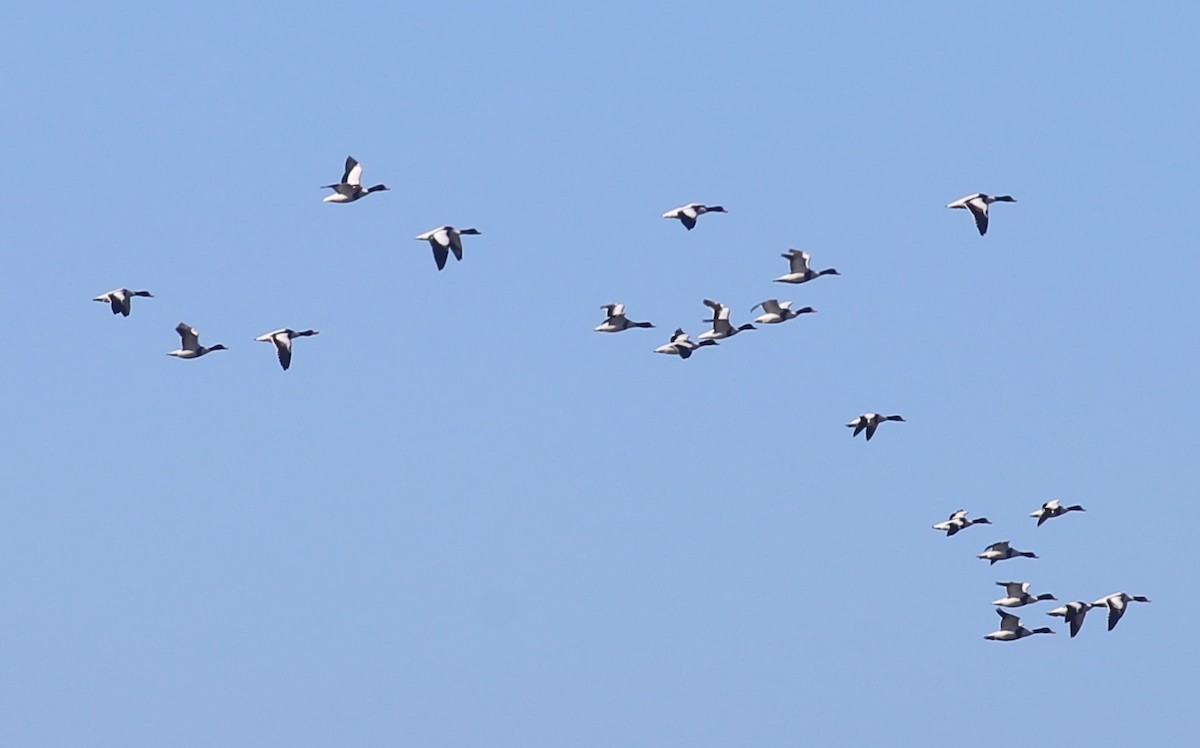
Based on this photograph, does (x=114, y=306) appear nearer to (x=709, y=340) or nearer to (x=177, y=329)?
(x=177, y=329)

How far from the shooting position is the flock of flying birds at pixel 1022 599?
82.1 meters

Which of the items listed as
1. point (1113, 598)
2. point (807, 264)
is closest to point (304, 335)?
point (807, 264)

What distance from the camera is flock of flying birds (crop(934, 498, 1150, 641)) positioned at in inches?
3231

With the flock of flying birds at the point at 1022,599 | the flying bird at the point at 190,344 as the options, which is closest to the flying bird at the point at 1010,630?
the flock of flying birds at the point at 1022,599

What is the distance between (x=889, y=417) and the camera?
90000mm

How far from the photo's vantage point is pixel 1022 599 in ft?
290

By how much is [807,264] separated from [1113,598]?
14593 millimetres

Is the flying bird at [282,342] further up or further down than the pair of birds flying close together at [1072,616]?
further up

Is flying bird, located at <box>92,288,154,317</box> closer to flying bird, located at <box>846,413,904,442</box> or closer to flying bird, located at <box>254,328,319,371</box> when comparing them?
flying bird, located at <box>254,328,319,371</box>

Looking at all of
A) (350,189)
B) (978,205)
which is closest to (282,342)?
(350,189)


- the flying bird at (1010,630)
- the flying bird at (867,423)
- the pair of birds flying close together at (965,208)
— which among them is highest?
the pair of birds flying close together at (965,208)

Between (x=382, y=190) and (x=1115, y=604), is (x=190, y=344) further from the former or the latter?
(x=1115, y=604)

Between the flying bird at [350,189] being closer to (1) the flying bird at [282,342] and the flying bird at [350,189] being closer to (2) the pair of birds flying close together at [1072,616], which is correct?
(1) the flying bird at [282,342]

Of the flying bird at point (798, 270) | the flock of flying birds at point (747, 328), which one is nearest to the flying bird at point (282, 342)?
the flock of flying birds at point (747, 328)
